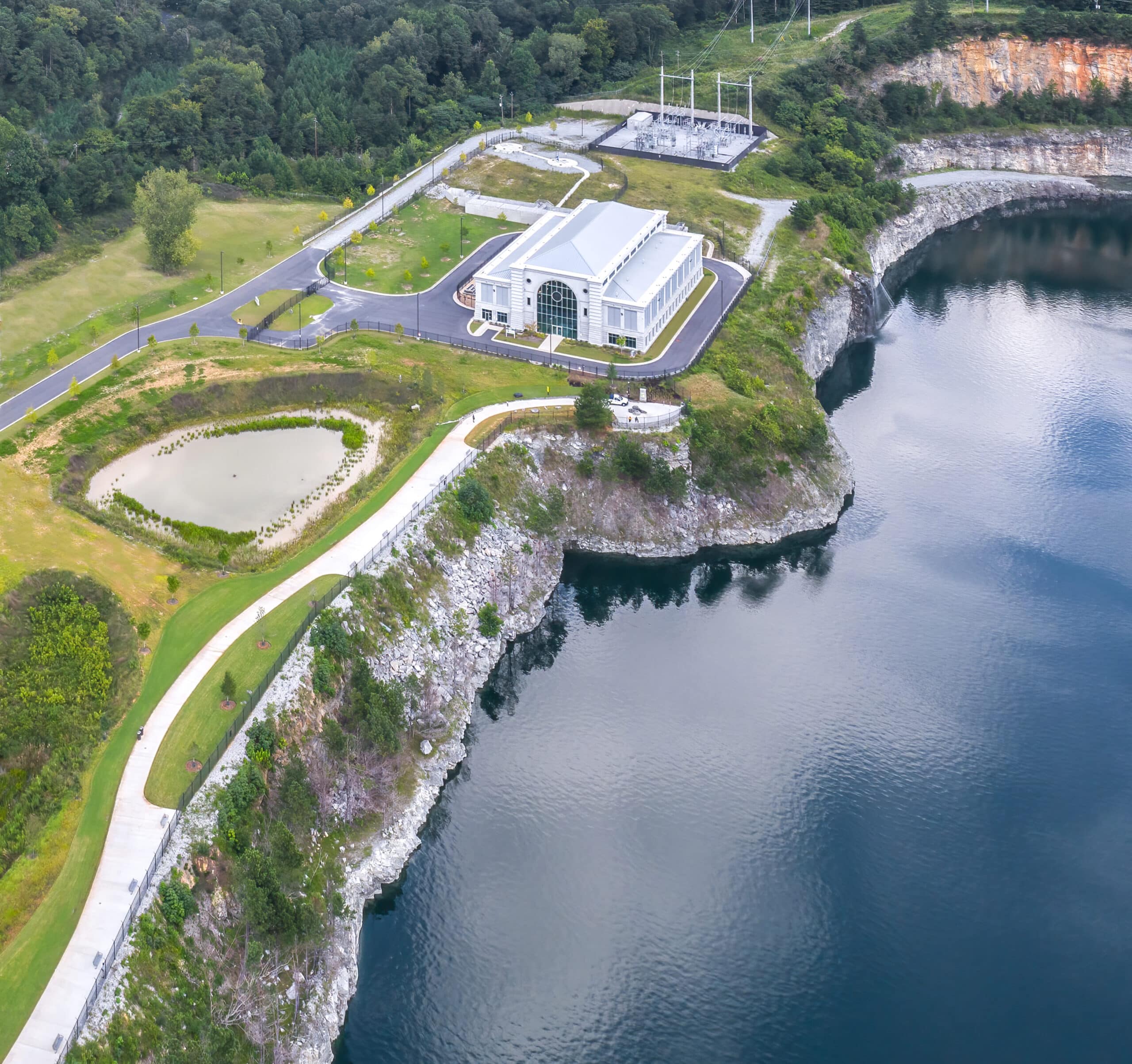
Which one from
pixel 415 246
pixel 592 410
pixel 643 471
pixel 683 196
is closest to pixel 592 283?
pixel 592 410

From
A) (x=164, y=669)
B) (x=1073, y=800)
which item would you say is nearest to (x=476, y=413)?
(x=164, y=669)

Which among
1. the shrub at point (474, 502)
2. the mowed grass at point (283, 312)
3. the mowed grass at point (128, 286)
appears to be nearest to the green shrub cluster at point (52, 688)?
the shrub at point (474, 502)

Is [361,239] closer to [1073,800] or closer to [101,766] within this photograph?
[101,766]

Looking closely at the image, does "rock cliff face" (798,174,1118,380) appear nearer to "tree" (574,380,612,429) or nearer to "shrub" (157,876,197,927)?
"tree" (574,380,612,429)

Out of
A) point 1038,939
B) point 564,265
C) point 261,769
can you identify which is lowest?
point 1038,939

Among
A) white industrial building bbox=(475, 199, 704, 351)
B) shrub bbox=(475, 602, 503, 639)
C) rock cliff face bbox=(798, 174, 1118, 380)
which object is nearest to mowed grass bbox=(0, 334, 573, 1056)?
white industrial building bbox=(475, 199, 704, 351)

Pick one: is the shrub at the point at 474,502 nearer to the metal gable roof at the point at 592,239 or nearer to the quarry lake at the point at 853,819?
the quarry lake at the point at 853,819
